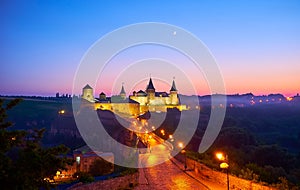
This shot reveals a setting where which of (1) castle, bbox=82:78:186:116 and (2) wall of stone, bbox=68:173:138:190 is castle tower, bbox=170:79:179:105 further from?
(2) wall of stone, bbox=68:173:138:190

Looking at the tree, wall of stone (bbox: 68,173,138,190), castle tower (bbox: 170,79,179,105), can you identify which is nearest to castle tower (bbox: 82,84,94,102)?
castle tower (bbox: 170,79,179,105)

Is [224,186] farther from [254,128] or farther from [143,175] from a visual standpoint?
[254,128]

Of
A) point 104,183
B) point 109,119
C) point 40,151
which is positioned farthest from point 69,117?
point 40,151

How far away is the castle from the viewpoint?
259 ft

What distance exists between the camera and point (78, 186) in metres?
12.2

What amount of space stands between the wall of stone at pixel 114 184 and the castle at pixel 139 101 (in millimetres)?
60380

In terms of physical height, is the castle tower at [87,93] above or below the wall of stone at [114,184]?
above

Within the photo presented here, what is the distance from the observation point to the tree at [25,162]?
6.00 metres

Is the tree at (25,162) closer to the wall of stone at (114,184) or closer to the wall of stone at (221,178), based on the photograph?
the wall of stone at (114,184)

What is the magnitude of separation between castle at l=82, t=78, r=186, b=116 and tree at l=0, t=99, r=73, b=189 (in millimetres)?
69284

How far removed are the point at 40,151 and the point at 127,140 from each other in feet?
96.7

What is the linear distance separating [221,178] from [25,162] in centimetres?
1190

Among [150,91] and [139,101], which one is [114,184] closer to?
[139,101]

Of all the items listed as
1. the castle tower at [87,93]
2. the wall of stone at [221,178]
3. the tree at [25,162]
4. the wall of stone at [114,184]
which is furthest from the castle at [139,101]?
the tree at [25,162]
